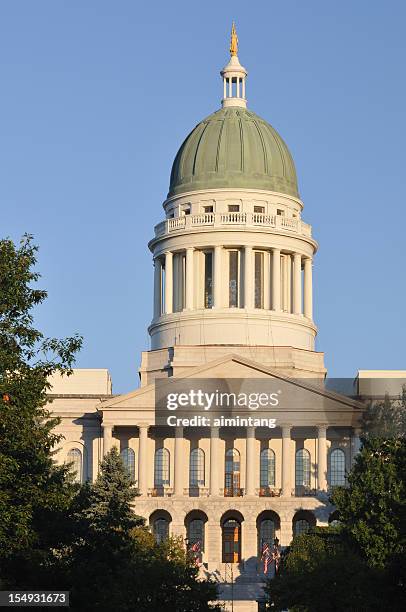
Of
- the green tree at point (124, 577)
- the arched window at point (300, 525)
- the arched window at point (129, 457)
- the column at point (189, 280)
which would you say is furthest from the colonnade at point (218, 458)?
the green tree at point (124, 577)

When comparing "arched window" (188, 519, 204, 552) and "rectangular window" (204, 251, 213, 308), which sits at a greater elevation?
"rectangular window" (204, 251, 213, 308)

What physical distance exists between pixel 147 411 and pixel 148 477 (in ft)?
14.0

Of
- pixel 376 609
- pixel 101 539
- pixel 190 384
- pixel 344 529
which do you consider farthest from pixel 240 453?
pixel 376 609

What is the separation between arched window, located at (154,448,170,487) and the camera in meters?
139

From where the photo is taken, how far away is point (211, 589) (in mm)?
74375

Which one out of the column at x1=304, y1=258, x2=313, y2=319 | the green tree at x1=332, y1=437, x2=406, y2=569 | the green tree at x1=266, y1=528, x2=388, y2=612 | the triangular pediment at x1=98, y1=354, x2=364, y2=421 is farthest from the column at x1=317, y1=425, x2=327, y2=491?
the green tree at x1=266, y1=528, x2=388, y2=612

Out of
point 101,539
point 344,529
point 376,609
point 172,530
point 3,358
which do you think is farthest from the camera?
point 172,530

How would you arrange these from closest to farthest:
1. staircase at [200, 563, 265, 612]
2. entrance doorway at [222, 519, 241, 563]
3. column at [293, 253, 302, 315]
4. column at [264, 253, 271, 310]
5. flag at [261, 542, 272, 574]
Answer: staircase at [200, 563, 265, 612] < flag at [261, 542, 272, 574] < entrance doorway at [222, 519, 241, 563] < column at [264, 253, 271, 310] < column at [293, 253, 302, 315]

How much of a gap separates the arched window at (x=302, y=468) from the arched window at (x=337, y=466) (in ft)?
5.13

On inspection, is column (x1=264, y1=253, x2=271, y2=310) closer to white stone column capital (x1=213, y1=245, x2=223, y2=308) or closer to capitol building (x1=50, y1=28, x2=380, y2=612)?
capitol building (x1=50, y1=28, x2=380, y2=612)

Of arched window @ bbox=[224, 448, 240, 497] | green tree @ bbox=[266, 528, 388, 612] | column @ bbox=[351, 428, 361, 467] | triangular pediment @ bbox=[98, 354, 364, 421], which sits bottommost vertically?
green tree @ bbox=[266, 528, 388, 612]

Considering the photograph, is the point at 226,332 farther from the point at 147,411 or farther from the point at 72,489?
the point at 72,489

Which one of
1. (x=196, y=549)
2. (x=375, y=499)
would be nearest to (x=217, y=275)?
(x=196, y=549)

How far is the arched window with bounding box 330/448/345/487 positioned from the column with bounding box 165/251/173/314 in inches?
663
